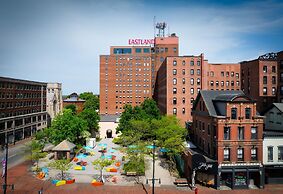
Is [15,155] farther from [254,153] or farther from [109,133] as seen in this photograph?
[254,153]

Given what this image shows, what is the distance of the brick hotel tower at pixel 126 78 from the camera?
4016 inches

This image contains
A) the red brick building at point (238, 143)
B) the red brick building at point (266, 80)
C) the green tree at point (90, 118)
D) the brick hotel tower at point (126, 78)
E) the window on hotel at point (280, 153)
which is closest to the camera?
the red brick building at point (238, 143)

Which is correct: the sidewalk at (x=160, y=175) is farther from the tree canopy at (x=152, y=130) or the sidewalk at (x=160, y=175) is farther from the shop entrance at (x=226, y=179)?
the shop entrance at (x=226, y=179)

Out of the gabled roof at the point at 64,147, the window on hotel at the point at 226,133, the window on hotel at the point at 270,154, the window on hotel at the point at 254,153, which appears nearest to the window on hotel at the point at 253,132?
the window on hotel at the point at 254,153

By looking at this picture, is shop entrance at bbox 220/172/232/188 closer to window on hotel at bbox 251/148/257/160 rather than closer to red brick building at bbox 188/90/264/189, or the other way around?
red brick building at bbox 188/90/264/189

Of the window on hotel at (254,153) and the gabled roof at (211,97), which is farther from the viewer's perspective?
the gabled roof at (211,97)

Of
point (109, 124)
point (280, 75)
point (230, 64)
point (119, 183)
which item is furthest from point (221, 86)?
point (119, 183)

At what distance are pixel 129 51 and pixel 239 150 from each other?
299 feet

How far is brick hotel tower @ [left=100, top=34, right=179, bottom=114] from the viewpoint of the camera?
10200cm

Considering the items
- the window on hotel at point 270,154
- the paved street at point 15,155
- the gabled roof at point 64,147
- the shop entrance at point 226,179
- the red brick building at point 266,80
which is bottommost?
the paved street at point 15,155

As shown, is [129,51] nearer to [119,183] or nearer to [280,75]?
[280,75]

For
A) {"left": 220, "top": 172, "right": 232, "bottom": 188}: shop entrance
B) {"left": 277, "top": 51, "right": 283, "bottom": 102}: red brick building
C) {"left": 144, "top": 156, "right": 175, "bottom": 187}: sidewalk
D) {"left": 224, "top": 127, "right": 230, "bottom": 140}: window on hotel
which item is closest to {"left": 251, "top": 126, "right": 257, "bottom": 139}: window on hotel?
{"left": 224, "top": 127, "right": 230, "bottom": 140}: window on hotel

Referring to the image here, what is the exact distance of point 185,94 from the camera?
62.4 meters

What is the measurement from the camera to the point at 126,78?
10281 centimetres
